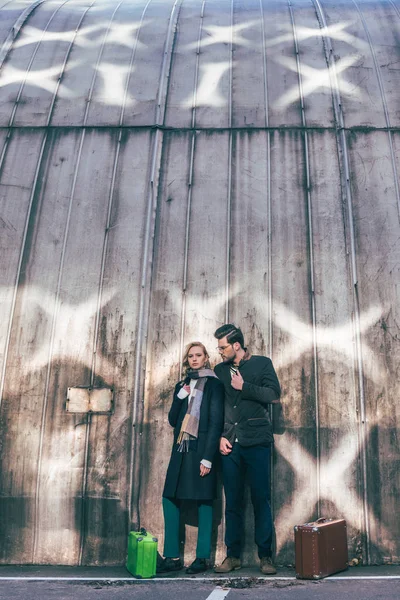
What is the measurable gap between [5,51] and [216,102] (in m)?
3.18

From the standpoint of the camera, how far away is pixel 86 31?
303 inches

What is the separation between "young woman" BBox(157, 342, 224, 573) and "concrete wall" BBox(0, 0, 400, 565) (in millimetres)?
320

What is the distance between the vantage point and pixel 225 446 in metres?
4.62

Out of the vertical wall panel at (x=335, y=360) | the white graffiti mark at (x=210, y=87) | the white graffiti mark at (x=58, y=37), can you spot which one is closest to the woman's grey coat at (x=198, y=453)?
the vertical wall panel at (x=335, y=360)

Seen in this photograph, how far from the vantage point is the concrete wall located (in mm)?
4945

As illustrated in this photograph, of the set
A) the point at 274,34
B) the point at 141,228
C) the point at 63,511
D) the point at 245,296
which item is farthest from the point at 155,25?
the point at 63,511

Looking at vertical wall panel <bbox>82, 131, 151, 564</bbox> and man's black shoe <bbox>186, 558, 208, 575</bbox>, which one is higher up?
vertical wall panel <bbox>82, 131, 151, 564</bbox>

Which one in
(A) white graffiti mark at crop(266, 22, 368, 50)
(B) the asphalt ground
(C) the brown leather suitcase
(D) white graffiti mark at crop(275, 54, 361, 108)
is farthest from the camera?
(A) white graffiti mark at crop(266, 22, 368, 50)

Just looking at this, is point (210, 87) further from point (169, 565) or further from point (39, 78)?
point (169, 565)

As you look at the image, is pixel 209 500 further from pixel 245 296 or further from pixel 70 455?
pixel 245 296

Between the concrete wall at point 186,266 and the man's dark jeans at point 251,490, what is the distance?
368 millimetres

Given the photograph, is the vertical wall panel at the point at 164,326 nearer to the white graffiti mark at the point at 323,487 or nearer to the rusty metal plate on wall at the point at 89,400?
the rusty metal plate on wall at the point at 89,400

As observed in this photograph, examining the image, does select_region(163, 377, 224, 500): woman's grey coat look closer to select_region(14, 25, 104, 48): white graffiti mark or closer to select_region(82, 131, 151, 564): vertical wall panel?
select_region(82, 131, 151, 564): vertical wall panel

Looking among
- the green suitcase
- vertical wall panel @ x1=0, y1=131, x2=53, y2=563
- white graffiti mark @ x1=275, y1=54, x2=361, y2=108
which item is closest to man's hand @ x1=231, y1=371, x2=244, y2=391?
the green suitcase
